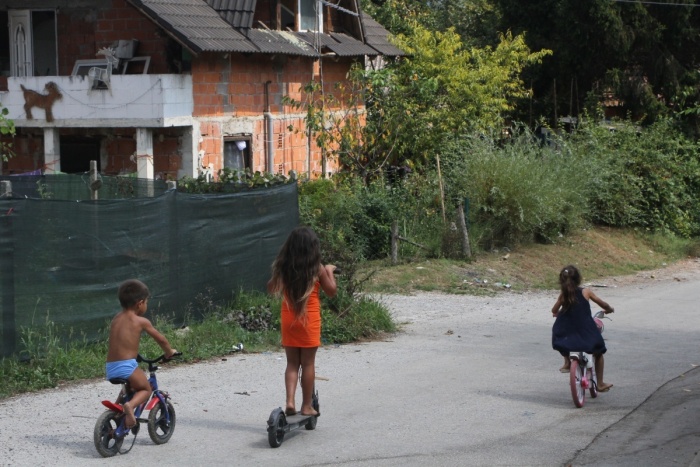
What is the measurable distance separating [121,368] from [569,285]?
14.1 ft

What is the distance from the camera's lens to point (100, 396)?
8.73 m

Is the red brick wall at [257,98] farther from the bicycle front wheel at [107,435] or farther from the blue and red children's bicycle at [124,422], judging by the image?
the bicycle front wheel at [107,435]

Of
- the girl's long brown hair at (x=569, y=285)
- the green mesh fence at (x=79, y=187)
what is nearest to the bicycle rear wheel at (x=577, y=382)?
the girl's long brown hair at (x=569, y=285)

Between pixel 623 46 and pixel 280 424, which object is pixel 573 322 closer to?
pixel 280 424

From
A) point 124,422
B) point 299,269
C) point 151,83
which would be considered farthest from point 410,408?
point 151,83

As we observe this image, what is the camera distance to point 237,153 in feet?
70.6

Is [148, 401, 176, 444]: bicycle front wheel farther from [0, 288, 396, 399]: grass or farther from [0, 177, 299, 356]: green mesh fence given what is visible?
[0, 177, 299, 356]: green mesh fence

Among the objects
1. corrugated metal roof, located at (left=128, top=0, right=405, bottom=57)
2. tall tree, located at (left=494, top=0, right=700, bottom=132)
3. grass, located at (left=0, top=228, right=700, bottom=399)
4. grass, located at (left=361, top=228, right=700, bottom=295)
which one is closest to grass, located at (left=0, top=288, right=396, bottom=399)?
grass, located at (left=0, top=228, right=700, bottom=399)

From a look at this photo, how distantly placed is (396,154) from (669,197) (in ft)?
22.5

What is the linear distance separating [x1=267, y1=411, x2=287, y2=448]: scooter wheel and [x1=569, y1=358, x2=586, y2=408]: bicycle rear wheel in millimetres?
2946

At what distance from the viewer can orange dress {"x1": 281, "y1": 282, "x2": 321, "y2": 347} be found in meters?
7.43

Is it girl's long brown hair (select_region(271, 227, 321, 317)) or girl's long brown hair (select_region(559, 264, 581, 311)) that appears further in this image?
girl's long brown hair (select_region(559, 264, 581, 311))

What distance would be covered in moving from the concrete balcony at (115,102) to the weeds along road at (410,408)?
26.8 feet

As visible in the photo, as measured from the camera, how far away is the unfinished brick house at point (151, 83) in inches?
750
